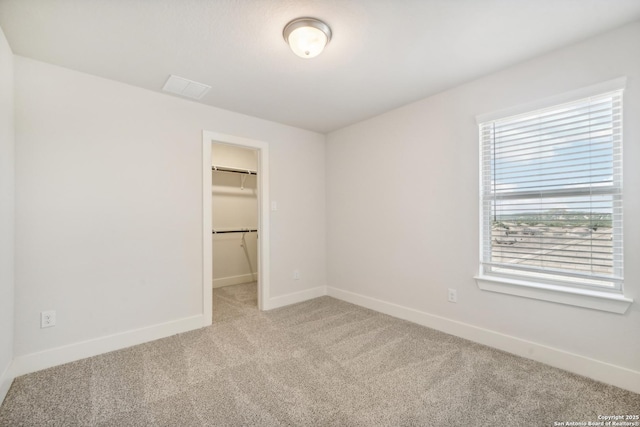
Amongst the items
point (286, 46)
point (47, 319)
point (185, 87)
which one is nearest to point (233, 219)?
point (185, 87)

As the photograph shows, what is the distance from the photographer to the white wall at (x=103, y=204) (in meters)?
2.12

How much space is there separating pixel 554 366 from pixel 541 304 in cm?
45

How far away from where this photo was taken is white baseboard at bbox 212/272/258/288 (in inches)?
179

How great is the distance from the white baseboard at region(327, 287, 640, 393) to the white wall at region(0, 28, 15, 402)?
3227 millimetres

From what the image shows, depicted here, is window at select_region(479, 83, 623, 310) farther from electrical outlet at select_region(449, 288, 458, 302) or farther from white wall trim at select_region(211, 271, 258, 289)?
white wall trim at select_region(211, 271, 258, 289)

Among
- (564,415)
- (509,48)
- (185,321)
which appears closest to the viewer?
(564,415)

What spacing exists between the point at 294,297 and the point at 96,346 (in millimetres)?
2083

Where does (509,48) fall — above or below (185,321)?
above

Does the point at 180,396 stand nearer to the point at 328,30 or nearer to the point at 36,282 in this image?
the point at 36,282

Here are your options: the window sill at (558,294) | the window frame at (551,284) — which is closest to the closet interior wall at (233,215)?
the window frame at (551,284)

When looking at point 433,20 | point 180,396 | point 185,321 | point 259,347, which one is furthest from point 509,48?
point 185,321

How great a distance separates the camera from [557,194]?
2.12m

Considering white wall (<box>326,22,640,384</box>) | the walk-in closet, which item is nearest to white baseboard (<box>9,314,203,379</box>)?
the walk-in closet

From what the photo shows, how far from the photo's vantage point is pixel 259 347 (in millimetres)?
2480
